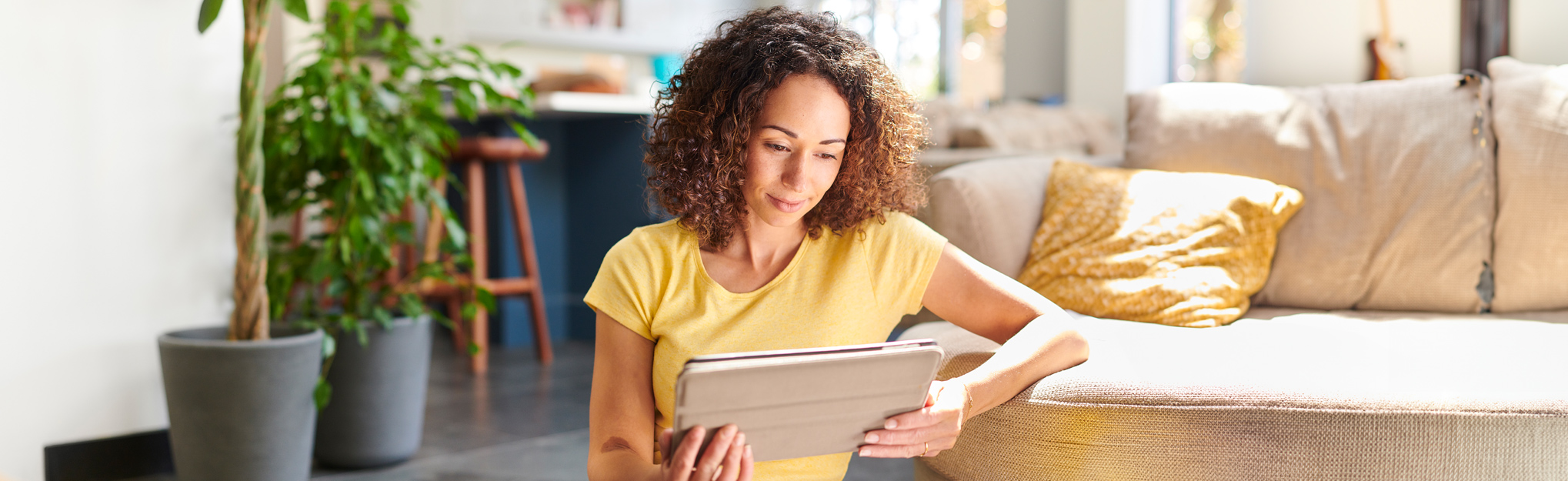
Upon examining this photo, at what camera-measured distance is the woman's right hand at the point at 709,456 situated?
801 millimetres

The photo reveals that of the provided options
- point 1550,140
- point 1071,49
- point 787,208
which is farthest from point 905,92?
point 1071,49

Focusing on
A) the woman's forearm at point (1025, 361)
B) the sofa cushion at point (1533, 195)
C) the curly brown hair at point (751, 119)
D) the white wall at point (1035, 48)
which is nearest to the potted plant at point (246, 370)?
the curly brown hair at point (751, 119)

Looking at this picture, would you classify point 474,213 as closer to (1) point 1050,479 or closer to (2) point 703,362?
(1) point 1050,479

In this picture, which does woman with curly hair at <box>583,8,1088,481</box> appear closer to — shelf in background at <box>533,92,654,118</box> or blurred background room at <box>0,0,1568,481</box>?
blurred background room at <box>0,0,1568,481</box>

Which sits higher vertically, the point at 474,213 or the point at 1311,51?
the point at 1311,51

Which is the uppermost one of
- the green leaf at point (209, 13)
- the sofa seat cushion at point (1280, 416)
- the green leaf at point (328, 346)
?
the green leaf at point (209, 13)

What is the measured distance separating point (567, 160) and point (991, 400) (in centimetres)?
321

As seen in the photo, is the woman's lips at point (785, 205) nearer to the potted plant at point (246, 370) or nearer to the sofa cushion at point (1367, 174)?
the sofa cushion at point (1367, 174)

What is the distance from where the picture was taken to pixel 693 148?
106cm

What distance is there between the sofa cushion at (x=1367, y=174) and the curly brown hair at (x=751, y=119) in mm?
899

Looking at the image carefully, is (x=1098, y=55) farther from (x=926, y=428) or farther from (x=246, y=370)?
(x=926, y=428)

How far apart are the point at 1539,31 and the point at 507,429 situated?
107 inches

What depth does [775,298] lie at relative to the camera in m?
1.09

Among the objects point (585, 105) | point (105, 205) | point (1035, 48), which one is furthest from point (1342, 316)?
point (1035, 48)
